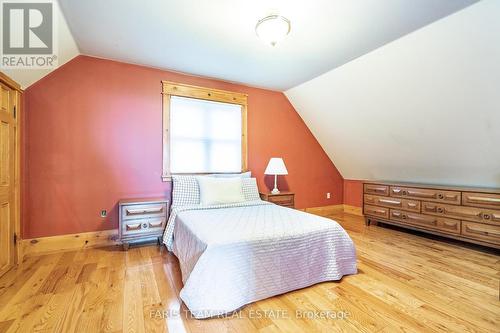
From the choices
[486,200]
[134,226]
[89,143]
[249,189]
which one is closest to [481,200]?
[486,200]

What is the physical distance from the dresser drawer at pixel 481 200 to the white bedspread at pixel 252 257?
1874 mm

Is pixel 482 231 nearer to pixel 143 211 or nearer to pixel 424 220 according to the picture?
pixel 424 220

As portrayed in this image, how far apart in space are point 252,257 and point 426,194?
9.55 ft

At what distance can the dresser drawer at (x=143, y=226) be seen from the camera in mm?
2721

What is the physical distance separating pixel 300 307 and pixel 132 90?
3166mm

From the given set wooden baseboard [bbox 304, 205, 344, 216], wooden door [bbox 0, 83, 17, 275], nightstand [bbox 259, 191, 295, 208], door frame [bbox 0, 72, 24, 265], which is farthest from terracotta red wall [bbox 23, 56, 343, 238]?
wooden baseboard [bbox 304, 205, 344, 216]

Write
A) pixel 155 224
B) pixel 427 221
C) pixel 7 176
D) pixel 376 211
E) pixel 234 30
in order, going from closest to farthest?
pixel 7 176 < pixel 234 30 < pixel 155 224 < pixel 427 221 < pixel 376 211

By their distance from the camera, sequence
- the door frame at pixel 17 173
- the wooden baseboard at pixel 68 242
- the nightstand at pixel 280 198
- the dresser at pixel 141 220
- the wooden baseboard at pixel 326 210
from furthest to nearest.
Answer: the wooden baseboard at pixel 326 210, the nightstand at pixel 280 198, the dresser at pixel 141 220, the wooden baseboard at pixel 68 242, the door frame at pixel 17 173

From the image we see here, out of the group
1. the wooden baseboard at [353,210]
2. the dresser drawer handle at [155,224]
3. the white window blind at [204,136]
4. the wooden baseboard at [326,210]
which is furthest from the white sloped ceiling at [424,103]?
the dresser drawer handle at [155,224]

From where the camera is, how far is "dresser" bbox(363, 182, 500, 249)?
8.86 feet

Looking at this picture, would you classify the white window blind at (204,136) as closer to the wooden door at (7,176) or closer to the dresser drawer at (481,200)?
the wooden door at (7,176)

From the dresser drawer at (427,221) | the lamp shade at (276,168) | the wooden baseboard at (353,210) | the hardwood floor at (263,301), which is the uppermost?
the lamp shade at (276,168)

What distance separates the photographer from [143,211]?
280 centimetres

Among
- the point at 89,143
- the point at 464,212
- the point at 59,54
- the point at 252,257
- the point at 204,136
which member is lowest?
the point at 252,257
